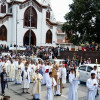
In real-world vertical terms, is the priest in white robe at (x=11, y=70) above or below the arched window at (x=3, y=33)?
below

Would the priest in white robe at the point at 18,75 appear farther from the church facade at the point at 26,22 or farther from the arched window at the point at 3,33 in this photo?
the arched window at the point at 3,33

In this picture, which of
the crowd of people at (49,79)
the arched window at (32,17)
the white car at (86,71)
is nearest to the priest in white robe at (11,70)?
the crowd of people at (49,79)

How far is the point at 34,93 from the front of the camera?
42.9 ft

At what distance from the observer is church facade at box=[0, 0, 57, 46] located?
4816cm

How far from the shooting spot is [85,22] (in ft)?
108

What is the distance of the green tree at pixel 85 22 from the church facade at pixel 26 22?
53.6ft

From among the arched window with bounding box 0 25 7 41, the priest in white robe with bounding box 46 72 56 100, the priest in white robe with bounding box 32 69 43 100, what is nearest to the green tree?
the arched window with bounding box 0 25 7 41

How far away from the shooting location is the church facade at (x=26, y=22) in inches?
1896

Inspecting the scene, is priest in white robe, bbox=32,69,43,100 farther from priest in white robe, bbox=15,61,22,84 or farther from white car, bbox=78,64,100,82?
white car, bbox=78,64,100,82

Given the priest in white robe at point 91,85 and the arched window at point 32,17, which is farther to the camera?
the arched window at point 32,17

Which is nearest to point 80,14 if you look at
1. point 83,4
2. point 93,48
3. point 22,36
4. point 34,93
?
point 83,4

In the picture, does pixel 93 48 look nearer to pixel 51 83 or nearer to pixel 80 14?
pixel 80 14

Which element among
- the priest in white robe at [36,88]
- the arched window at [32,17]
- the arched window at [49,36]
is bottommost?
the priest in white robe at [36,88]

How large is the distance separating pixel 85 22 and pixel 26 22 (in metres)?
19.7
